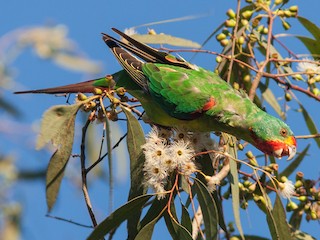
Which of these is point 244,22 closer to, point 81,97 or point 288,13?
point 288,13

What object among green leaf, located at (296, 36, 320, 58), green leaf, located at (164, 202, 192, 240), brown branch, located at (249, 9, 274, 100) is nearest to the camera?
green leaf, located at (164, 202, 192, 240)

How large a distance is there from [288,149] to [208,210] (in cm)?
46

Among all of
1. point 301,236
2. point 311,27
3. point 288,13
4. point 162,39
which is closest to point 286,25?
point 288,13

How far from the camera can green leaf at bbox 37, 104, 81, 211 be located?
96.0 inches

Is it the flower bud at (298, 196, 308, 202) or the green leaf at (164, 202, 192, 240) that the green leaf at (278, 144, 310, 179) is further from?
the green leaf at (164, 202, 192, 240)

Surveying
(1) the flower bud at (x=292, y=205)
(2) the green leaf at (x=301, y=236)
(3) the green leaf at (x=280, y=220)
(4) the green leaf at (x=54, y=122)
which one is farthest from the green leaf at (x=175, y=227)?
(2) the green leaf at (x=301, y=236)

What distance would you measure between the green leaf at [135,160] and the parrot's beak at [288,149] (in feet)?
1.83

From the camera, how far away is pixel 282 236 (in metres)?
2.57

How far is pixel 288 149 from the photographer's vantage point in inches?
104

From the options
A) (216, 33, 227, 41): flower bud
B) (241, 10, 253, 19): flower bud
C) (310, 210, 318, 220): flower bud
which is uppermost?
(241, 10, 253, 19): flower bud

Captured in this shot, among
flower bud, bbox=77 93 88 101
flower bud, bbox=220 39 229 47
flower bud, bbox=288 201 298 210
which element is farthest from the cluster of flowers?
flower bud, bbox=220 39 229 47

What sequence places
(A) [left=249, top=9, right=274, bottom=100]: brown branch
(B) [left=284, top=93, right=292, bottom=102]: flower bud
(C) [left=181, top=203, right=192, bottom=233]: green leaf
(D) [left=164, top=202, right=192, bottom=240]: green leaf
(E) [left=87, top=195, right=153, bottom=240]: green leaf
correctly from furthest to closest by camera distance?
(B) [left=284, top=93, right=292, bottom=102]: flower bud < (A) [left=249, top=9, right=274, bottom=100]: brown branch < (C) [left=181, top=203, right=192, bottom=233]: green leaf < (D) [left=164, top=202, right=192, bottom=240]: green leaf < (E) [left=87, top=195, right=153, bottom=240]: green leaf

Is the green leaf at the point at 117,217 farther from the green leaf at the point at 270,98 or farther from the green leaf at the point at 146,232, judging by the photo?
the green leaf at the point at 270,98

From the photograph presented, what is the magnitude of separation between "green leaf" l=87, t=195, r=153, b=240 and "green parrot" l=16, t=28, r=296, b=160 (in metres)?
0.51
